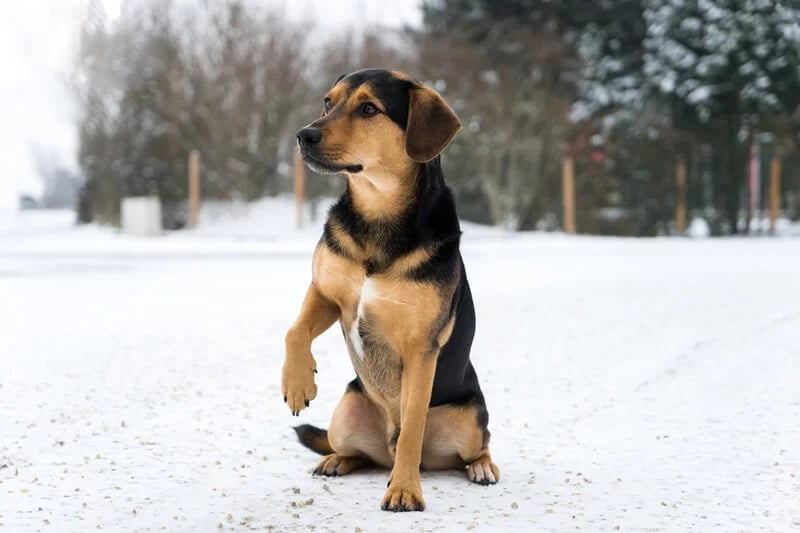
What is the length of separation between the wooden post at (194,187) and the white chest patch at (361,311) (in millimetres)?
18920

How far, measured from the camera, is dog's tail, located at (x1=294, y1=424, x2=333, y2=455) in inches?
166

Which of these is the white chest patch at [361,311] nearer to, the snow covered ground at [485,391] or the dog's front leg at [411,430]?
the dog's front leg at [411,430]

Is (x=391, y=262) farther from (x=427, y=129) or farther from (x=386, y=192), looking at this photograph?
(x=427, y=129)

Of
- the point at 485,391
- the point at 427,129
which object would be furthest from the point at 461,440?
the point at 485,391

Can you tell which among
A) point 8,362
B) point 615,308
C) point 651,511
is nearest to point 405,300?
point 651,511

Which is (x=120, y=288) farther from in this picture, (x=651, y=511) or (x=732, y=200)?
(x=732, y=200)

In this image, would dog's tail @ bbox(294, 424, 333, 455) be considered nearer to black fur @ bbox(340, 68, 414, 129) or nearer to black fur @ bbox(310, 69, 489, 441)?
black fur @ bbox(310, 69, 489, 441)

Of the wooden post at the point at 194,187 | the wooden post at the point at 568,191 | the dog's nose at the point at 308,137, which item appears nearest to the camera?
the dog's nose at the point at 308,137

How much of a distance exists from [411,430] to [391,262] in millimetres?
597

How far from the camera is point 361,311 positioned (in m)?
3.50

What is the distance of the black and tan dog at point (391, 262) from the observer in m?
3.45

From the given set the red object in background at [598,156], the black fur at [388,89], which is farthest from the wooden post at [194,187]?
the black fur at [388,89]

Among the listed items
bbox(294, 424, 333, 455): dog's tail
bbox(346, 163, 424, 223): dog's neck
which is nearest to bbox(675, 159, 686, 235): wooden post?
bbox(294, 424, 333, 455): dog's tail

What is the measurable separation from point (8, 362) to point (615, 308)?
5.42 metres
